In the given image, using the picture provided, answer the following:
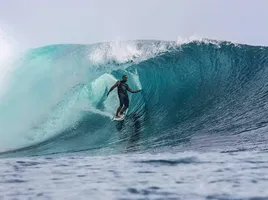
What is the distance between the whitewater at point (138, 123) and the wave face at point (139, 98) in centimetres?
3

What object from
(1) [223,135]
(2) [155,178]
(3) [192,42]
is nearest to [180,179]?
(2) [155,178]

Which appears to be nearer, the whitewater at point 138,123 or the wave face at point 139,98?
the whitewater at point 138,123

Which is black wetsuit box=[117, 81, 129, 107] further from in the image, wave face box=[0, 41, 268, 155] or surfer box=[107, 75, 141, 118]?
wave face box=[0, 41, 268, 155]

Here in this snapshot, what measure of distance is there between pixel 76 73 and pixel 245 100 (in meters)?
5.11

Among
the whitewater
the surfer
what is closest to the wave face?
the whitewater

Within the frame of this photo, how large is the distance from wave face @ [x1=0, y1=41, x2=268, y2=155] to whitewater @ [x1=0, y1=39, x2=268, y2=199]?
0.09 ft

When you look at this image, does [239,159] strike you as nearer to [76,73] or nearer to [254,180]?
[254,180]

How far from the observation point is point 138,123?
32.9 ft

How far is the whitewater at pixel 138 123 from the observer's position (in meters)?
3.68

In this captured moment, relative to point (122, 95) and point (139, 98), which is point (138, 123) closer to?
point (122, 95)

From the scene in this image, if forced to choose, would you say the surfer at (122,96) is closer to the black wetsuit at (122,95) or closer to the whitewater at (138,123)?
the black wetsuit at (122,95)

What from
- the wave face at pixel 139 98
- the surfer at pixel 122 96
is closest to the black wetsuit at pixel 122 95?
the surfer at pixel 122 96

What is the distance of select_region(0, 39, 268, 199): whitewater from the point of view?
12.1 ft

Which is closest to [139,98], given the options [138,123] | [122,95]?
Answer: [122,95]
